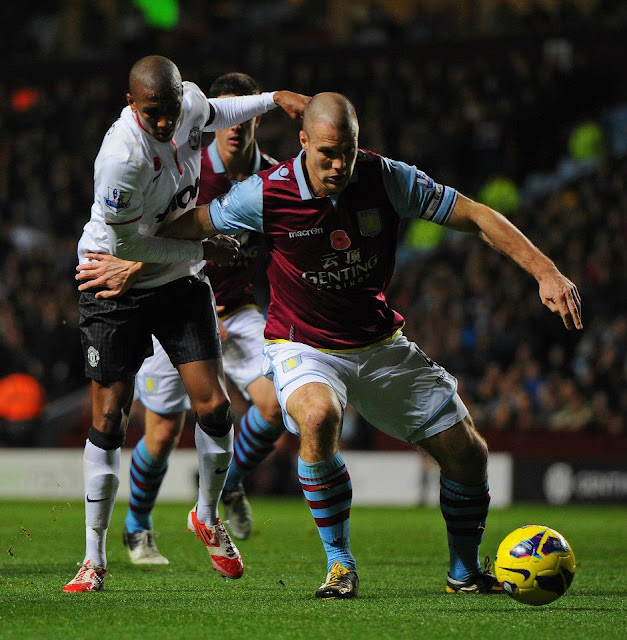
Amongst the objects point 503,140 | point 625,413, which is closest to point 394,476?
point 625,413

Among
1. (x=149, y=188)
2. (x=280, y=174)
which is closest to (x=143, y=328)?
(x=149, y=188)

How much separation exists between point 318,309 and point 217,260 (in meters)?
0.59

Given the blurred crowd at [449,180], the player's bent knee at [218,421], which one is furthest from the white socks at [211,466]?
the blurred crowd at [449,180]

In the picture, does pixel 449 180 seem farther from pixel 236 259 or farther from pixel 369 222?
pixel 369 222

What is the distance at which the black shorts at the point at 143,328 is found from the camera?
6172 millimetres

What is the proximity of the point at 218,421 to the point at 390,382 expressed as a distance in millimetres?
1042

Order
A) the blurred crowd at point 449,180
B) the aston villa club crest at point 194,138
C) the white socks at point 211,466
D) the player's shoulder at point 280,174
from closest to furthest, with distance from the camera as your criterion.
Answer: the player's shoulder at point 280,174
the aston villa club crest at point 194,138
the white socks at point 211,466
the blurred crowd at point 449,180

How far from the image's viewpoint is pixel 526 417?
1495cm

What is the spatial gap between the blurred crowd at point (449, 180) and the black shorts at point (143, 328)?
913 cm

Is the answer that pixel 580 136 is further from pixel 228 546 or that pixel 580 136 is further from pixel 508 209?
pixel 228 546

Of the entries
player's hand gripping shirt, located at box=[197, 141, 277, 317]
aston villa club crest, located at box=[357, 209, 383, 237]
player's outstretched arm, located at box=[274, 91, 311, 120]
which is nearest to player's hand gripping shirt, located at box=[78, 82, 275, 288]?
player's outstretched arm, located at box=[274, 91, 311, 120]

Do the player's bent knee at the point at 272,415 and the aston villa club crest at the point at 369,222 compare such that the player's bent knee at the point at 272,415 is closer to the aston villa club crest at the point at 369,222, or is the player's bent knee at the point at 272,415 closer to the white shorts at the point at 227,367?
the white shorts at the point at 227,367

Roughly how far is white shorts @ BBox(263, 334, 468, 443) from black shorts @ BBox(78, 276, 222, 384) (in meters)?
0.53

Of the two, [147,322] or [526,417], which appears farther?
[526,417]
